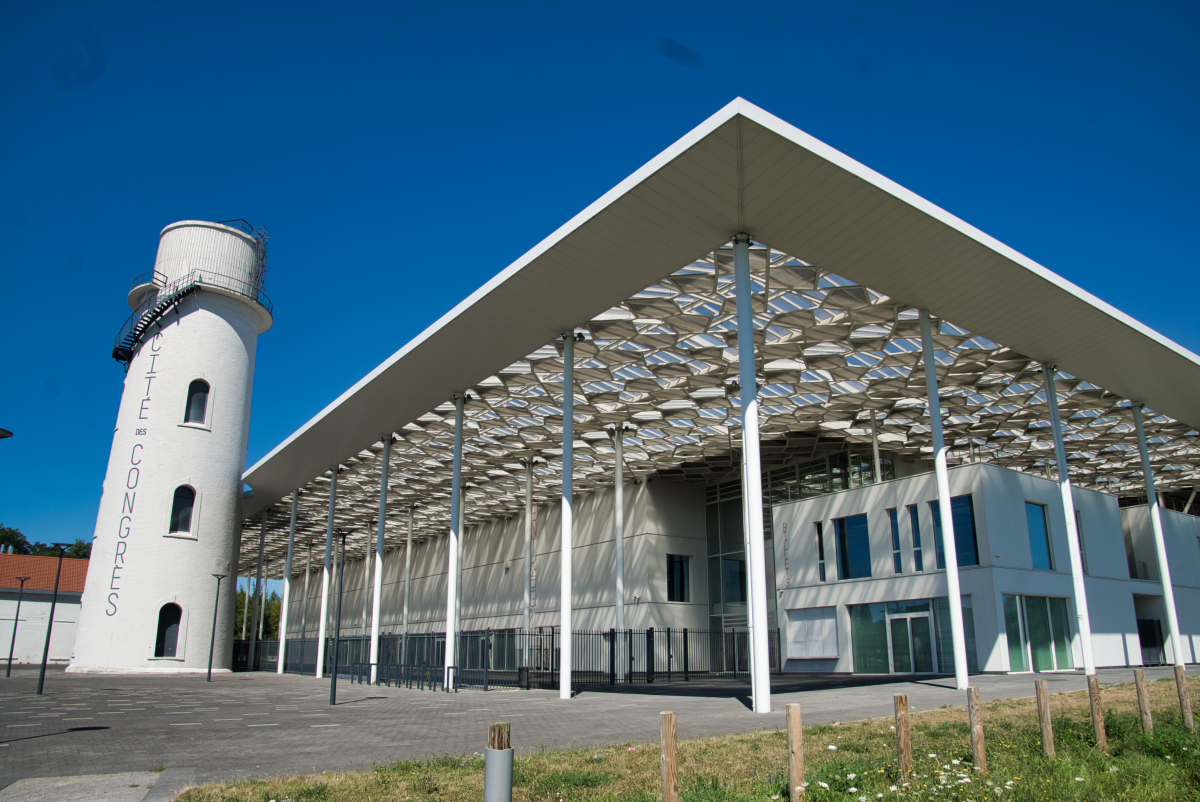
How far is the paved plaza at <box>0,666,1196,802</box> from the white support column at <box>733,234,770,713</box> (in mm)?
709

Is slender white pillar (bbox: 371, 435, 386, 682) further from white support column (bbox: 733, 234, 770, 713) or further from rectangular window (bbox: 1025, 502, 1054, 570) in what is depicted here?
rectangular window (bbox: 1025, 502, 1054, 570)

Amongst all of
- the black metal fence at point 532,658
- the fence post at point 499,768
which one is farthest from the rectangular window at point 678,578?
the fence post at point 499,768

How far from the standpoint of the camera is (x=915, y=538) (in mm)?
29766

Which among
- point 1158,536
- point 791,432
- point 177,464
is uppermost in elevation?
point 791,432

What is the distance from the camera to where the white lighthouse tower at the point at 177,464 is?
35406 mm

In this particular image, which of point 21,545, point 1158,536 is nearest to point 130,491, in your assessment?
point 1158,536

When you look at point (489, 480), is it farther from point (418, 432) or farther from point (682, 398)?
point (682, 398)

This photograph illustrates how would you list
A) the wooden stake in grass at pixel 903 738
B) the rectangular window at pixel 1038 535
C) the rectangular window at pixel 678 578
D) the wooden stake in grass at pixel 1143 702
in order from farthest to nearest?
1. the rectangular window at pixel 678 578
2. the rectangular window at pixel 1038 535
3. the wooden stake in grass at pixel 1143 702
4. the wooden stake in grass at pixel 903 738

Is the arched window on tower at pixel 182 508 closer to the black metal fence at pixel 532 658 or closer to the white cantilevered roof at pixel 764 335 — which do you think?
the white cantilevered roof at pixel 764 335

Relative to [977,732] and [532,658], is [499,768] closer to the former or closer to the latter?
[977,732]

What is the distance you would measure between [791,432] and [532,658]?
63.2 feet

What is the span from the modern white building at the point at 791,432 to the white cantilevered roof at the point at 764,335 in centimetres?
10

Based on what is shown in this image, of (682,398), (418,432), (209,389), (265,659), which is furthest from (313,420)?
(265,659)

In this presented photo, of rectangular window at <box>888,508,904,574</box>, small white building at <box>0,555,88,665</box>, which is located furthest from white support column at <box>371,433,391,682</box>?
small white building at <box>0,555,88,665</box>
